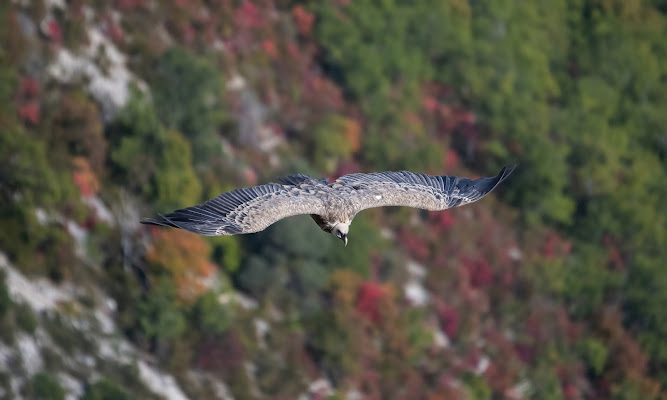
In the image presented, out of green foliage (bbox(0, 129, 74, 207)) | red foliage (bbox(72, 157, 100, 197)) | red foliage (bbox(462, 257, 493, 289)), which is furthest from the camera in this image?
red foliage (bbox(462, 257, 493, 289))

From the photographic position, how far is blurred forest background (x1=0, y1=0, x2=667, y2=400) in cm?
7288

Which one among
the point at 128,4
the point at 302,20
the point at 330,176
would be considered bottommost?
the point at 330,176

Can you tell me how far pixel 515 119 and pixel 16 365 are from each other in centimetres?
5158

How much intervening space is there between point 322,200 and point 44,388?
35.3m

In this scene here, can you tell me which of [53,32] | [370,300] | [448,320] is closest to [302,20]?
[370,300]

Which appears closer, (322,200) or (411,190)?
(322,200)

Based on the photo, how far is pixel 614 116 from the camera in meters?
114

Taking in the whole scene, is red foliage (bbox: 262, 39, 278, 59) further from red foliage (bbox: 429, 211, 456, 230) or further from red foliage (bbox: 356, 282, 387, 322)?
red foliage (bbox: 356, 282, 387, 322)

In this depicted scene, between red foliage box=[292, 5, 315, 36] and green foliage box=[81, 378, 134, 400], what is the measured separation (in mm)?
40224

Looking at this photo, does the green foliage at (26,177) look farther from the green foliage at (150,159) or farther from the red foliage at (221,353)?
the red foliage at (221,353)

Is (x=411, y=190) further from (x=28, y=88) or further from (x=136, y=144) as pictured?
(x=28, y=88)

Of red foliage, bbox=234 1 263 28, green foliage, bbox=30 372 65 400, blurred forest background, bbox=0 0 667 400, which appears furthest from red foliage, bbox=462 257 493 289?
green foliage, bbox=30 372 65 400

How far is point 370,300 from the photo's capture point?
84.9 m

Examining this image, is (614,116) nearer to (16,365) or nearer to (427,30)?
(427,30)
